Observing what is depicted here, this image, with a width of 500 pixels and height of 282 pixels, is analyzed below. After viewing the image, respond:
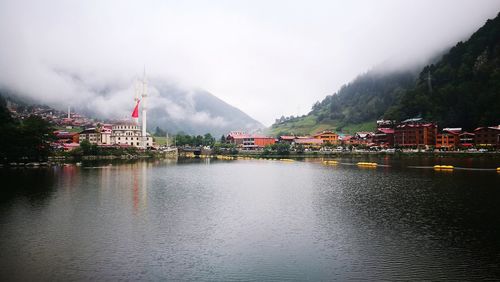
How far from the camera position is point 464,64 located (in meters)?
152

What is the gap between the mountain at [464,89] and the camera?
434ft

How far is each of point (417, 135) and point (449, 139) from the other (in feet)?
32.6

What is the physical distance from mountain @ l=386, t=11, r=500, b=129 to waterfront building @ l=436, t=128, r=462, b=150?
7.60 metres

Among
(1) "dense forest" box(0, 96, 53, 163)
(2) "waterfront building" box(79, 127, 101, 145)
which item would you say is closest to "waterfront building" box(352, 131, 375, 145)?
(2) "waterfront building" box(79, 127, 101, 145)

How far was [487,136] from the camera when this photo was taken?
12094cm

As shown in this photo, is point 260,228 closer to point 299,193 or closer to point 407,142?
point 299,193

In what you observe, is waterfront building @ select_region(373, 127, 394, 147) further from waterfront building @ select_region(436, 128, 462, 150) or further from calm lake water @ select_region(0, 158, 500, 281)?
calm lake water @ select_region(0, 158, 500, 281)

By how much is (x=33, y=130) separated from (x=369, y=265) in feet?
290

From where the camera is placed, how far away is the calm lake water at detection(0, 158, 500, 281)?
2223 centimetres

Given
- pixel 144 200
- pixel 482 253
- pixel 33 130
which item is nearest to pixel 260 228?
pixel 482 253

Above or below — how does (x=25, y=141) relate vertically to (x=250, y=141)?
below

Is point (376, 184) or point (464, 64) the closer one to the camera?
point (376, 184)

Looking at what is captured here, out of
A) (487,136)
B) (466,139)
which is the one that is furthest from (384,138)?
(487,136)

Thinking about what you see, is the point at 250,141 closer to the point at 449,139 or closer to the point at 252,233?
the point at 449,139
